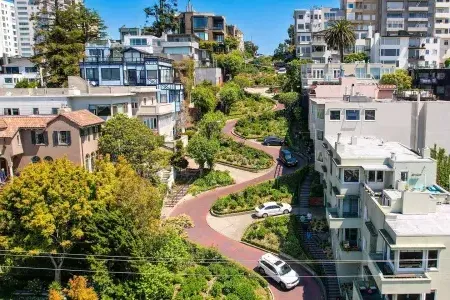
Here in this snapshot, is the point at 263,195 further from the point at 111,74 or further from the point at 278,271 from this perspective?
the point at 111,74

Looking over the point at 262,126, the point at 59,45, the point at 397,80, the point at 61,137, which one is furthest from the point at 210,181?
the point at 397,80

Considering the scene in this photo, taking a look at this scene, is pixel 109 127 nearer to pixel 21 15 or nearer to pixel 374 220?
pixel 374 220

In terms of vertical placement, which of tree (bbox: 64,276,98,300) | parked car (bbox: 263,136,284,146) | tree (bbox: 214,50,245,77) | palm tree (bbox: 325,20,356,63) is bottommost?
tree (bbox: 64,276,98,300)

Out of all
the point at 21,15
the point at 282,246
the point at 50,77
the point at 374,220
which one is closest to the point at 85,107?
the point at 50,77

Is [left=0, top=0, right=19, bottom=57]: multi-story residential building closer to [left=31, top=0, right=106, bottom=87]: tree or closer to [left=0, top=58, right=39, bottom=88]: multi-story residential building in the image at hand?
[left=0, top=58, right=39, bottom=88]: multi-story residential building

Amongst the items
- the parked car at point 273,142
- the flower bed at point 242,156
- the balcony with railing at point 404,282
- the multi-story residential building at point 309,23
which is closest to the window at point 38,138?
the flower bed at point 242,156

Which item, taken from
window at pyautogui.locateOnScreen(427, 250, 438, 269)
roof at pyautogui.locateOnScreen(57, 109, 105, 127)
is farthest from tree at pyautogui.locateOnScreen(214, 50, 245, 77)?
window at pyautogui.locateOnScreen(427, 250, 438, 269)
